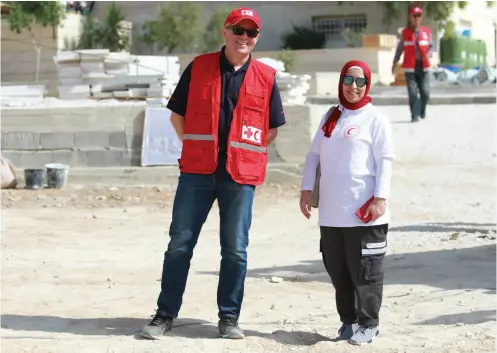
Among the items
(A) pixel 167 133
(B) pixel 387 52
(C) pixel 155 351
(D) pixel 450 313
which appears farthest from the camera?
(B) pixel 387 52

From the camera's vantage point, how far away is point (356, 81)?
5668mm

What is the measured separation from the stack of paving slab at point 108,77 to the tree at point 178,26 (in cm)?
2212

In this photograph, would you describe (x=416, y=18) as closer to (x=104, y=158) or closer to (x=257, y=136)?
(x=104, y=158)

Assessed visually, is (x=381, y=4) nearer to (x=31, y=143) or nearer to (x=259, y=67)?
(x=31, y=143)

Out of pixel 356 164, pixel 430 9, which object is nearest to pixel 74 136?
pixel 356 164

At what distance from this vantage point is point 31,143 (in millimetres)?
13602

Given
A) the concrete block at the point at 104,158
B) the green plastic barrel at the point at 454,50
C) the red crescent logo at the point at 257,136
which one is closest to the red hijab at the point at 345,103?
the red crescent logo at the point at 257,136

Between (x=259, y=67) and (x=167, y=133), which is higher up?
(x=259, y=67)

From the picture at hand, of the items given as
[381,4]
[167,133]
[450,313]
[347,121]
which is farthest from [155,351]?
[381,4]

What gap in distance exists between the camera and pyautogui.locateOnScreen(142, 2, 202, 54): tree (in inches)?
1489

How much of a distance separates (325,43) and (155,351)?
3670 centimetres

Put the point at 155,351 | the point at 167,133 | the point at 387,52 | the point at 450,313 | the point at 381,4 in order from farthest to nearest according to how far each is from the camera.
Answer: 1. the point at 381,4
2. the point at 387,52
3. the point at 167,133
4. the point at 450,313
5. the point at 155,351

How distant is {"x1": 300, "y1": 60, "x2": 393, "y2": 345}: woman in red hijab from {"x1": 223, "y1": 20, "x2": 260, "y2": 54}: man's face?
55 centimetres

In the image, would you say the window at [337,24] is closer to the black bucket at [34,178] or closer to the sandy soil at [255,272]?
the sandy soil at [255,272]
